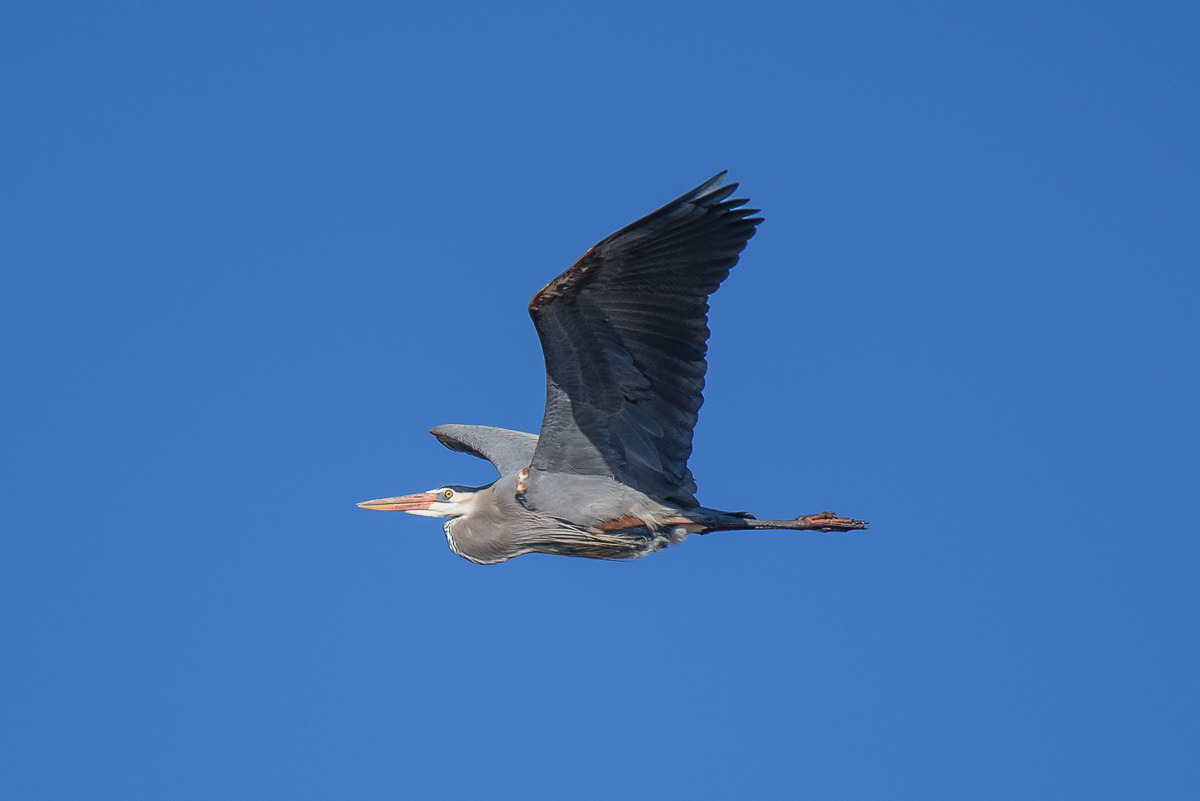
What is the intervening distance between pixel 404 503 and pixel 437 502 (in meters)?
0.44

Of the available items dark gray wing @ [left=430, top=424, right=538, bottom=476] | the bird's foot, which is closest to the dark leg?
the bird's foot

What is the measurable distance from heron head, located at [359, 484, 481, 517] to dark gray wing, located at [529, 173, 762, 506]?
3.67 feet

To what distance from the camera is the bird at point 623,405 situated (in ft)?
24.3

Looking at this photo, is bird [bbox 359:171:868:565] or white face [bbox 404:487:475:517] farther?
white face [bbox 404:487:475:517]

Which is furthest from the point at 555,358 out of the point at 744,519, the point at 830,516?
the point at 830,516

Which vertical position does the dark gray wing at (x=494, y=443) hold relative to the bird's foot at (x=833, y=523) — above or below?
above

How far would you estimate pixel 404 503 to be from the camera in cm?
990

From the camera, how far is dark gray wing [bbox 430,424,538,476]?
31.8 feet

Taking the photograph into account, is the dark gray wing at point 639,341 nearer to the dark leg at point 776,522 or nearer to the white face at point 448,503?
the dark leg at point 776,522

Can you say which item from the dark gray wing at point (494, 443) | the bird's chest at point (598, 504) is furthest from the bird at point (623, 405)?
the dark gray wing at point (494, 443)

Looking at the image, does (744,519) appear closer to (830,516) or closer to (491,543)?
(830,516)

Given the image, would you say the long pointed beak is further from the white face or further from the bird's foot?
the bird's foot

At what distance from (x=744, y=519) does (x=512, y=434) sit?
8.35 feet

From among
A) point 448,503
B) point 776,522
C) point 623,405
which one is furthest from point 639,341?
point 448,503
